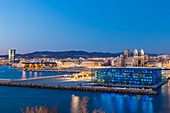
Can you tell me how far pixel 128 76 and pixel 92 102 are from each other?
613cm

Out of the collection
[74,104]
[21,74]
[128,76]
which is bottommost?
[74,104]

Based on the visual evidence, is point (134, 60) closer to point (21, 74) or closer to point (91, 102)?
point (21, 74)

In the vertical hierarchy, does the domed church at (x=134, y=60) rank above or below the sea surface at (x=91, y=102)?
above

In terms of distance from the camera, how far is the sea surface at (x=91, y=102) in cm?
1120

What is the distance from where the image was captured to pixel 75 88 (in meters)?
16.4

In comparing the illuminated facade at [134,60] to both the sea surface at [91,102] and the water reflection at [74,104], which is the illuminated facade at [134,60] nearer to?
the sea surface at [91,102]

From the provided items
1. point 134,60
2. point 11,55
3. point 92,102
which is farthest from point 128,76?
point 11,55

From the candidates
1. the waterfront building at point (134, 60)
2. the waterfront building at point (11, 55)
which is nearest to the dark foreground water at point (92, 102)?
the waterfront building at point (134, 60)

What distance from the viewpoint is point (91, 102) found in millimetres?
12633

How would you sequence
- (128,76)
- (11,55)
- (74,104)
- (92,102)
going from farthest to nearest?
(11,55), (128,76), (92,102), (74,104)

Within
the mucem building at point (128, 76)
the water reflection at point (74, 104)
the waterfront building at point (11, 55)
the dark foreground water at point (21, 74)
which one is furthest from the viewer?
the waterfront building at point (11, 55)

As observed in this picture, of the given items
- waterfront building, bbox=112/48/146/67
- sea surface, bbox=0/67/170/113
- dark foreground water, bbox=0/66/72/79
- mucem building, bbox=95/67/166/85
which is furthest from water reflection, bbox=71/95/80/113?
waterfront building, bbox=112/48/146/67

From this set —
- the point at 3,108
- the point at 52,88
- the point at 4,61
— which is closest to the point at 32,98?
the point at 3,108

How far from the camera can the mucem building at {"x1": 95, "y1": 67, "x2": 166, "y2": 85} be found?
1788 cm
